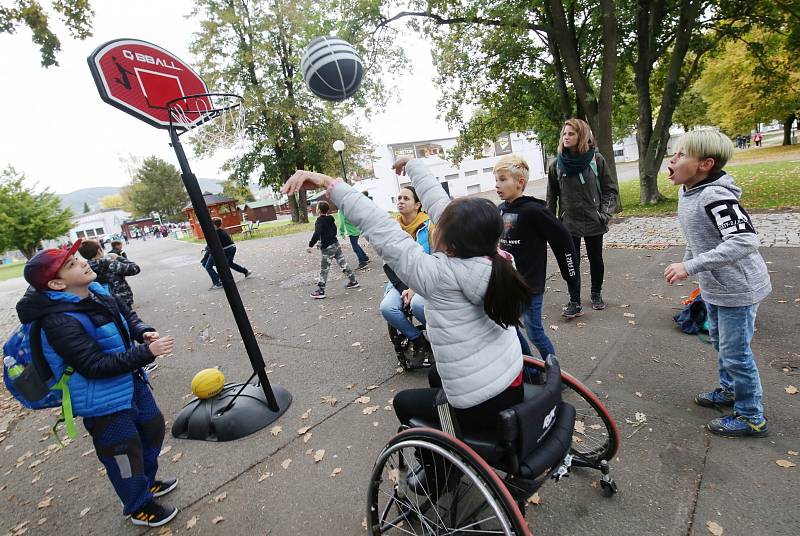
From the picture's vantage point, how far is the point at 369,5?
11406 mm

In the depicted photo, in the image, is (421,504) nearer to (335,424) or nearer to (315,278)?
(335,424)

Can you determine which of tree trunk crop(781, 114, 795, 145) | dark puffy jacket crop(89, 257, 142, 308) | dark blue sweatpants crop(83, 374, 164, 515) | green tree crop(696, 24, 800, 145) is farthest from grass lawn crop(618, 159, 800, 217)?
tree trunk crop(781, 114, 795, 145)

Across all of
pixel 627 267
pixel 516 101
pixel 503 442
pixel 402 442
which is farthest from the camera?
pixel 516 101

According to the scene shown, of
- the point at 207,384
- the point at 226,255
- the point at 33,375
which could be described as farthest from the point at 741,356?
the point at 226,255

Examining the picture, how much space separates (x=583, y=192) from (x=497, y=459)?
3999 mm

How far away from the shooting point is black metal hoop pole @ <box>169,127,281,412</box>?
3.34m

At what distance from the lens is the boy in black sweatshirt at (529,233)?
3.40 m

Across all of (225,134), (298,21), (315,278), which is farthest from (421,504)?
(298,21)

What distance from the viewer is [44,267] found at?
2326 mm

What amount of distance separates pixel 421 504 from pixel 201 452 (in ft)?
6.99

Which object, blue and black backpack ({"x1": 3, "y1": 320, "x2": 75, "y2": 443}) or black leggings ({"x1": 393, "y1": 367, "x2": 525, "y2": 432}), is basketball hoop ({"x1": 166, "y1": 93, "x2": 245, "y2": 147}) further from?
black leggings ({"x1": 393, "y1": 367, "x2": 525, "y2": 432})

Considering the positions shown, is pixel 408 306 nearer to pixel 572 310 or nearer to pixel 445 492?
pixel 445 492

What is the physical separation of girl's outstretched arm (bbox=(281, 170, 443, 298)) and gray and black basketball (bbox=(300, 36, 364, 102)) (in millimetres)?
2536

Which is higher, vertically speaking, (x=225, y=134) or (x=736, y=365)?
(x=225, y=134)
